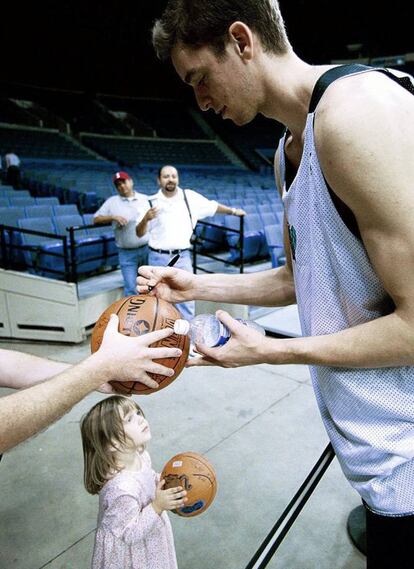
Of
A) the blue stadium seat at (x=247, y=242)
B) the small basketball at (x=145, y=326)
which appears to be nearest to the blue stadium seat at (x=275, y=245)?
the blue stadium seat at (x=247, y=242)

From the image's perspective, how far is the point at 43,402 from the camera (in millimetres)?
1046

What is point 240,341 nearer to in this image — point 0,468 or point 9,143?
point 0,468

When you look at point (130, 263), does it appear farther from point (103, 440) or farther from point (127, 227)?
point (103, 440)

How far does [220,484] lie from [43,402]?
5.85ft

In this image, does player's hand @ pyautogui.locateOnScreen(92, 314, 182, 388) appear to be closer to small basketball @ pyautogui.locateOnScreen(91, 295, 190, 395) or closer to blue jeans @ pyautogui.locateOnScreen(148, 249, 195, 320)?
small basketball @ pyautogui.locateOnScreen(91, 295, 190, 395)

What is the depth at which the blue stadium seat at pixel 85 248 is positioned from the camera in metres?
5.07

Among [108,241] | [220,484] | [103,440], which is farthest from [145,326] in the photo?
[108,241]

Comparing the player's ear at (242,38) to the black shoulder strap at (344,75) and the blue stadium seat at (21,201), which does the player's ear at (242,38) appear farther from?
the blue stadium seat at (21,201)

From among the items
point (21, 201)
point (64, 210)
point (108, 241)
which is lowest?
point (108, 241)

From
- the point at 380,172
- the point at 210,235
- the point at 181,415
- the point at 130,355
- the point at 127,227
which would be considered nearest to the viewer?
the point at 380,172

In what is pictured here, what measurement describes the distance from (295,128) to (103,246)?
459cm

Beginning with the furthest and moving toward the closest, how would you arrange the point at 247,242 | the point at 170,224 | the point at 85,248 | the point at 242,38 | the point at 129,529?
1. the point at 247,242
2. the point at 85,248
3. the point at 170,224
4. the point at 129,529
5. the point at 242,38

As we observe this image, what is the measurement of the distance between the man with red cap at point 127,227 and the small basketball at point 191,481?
314 centimetres
